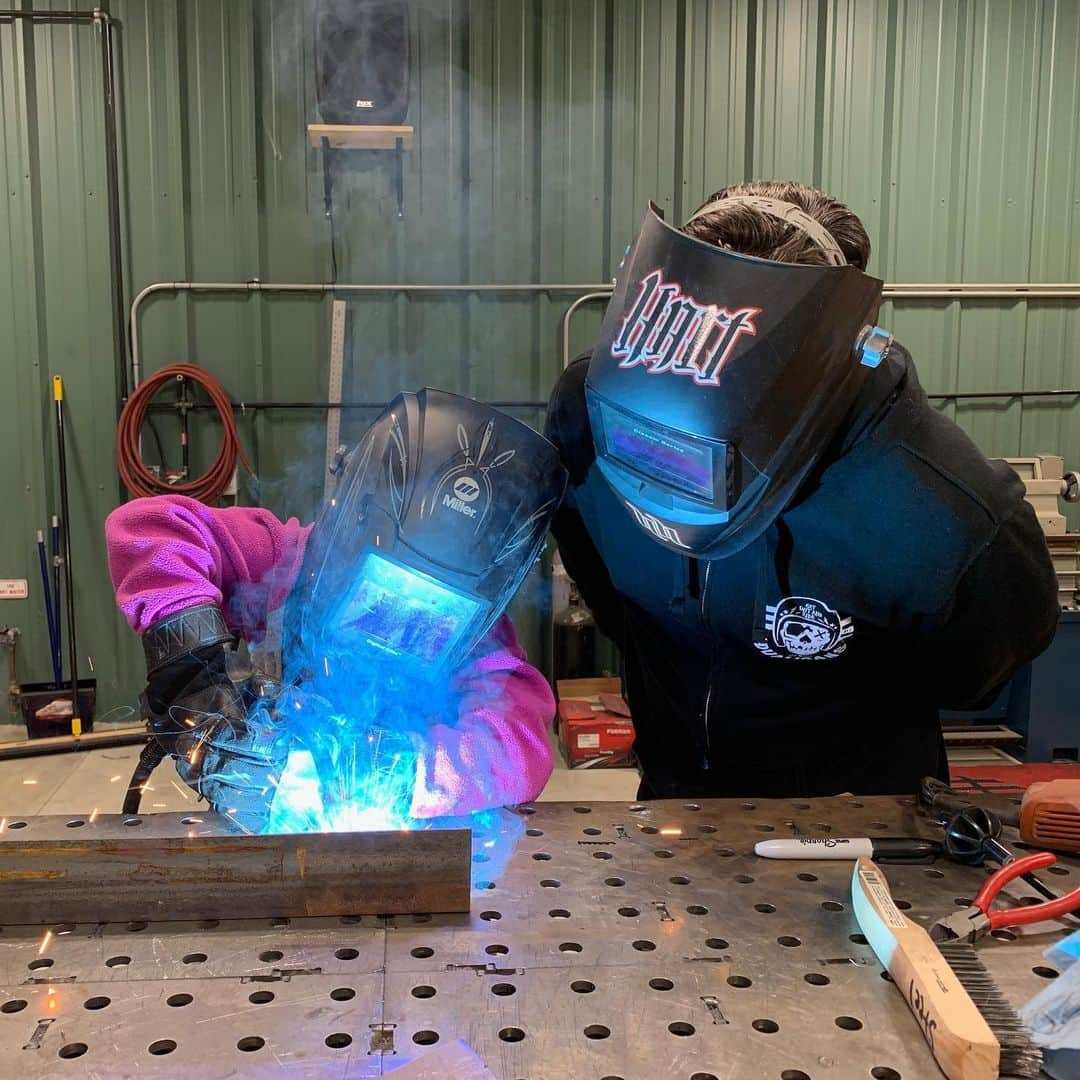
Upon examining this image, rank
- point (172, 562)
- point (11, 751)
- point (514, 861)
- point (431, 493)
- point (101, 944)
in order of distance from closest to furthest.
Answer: point (101, 944) → point (514, 861) → point (431, 493) → point (172, 562) → point (11, 751)

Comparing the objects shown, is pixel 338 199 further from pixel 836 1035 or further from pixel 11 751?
pixel 836 1035

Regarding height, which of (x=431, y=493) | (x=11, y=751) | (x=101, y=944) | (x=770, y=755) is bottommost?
(x=11, y=751)

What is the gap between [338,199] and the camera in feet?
13.4

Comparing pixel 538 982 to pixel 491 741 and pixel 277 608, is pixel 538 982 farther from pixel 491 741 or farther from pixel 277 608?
pixel 277 608

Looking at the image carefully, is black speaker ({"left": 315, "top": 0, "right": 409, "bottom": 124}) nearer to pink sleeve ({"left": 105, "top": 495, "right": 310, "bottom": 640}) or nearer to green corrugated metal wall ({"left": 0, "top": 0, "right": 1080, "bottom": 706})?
green corrugated metal wall ({"left": 0, "top": 0, "right": 1080, "bottom": 706})

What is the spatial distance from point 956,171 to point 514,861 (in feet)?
13.6

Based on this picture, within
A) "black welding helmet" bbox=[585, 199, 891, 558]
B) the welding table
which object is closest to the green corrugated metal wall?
"black welding helmet" bbox=[585, 199, 891, 558]

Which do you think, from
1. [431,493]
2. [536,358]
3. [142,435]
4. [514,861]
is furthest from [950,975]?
[142,435]

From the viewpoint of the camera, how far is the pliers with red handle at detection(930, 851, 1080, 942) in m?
0.93

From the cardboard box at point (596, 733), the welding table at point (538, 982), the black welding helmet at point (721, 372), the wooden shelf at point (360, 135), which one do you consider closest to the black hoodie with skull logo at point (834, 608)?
the black welding helmet at point (721, 372)

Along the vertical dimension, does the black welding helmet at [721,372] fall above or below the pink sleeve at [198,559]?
above

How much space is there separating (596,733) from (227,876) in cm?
292

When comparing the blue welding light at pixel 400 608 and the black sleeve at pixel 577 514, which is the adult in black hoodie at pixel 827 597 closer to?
the black sleeve at pixel 577 514

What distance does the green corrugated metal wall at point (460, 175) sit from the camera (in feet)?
13.2
